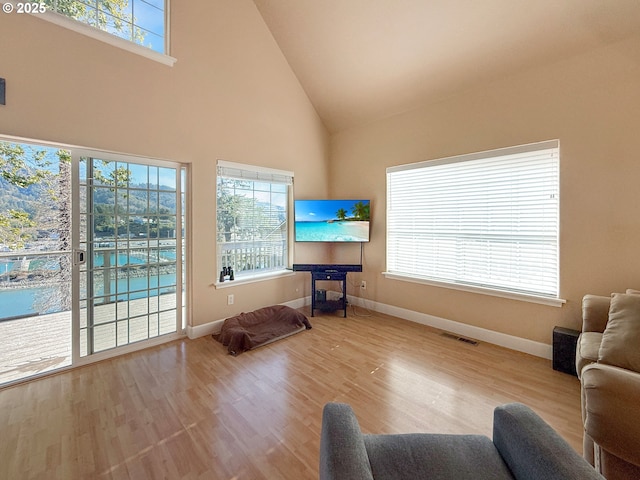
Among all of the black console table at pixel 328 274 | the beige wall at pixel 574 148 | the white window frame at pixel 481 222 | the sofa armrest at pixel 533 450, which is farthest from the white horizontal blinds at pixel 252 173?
the sofa armrest at pixel 533 450

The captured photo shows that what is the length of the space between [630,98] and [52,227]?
5.89m

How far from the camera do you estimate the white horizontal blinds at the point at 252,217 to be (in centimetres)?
351

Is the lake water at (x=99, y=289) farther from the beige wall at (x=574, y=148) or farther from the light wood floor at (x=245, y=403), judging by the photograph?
the beige wall at (x=574, y=148)

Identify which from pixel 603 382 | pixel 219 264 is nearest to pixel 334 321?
pixel 219 264

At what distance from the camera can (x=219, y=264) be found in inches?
137

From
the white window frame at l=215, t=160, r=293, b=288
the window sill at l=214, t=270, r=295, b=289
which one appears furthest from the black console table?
the white window frame at l=215, t=160, r=293, b=288

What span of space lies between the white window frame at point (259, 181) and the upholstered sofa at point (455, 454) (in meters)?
2.72

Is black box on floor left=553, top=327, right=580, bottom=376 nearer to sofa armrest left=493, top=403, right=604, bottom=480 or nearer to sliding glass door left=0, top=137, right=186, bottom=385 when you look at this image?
sofa armrest left=493, top=403, right=604, bottom=480

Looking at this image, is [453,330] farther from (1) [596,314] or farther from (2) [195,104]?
(2) [195,104]

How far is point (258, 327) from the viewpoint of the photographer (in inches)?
132

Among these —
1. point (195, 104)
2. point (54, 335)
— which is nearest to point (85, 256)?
point (54, 335)

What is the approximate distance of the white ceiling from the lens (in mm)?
2326

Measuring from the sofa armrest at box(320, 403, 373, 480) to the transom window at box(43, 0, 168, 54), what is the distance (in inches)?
144

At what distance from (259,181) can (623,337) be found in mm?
3687
